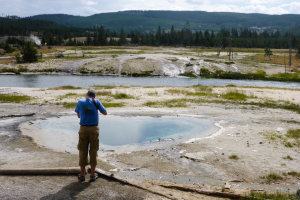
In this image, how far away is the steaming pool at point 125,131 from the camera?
11977 millimetres

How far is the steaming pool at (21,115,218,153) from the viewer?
39.3 ft

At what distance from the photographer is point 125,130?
1470cm

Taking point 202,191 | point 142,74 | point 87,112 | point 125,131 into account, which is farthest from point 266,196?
point 142,74

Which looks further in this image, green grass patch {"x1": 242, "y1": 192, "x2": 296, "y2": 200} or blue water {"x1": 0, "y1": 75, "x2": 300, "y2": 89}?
blue water {"x1": 0, "y1": 75, "x2": 300, "y2": 89}

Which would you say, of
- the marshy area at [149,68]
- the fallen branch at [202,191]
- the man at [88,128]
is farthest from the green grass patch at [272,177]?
the marshy area at [149,68]

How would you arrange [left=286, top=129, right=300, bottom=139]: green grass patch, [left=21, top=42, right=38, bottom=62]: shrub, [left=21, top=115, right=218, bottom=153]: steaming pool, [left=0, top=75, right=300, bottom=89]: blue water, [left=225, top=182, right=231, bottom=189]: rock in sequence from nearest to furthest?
[left=225, top=182, right=231, bottom=189]: rock
[left=21, top=115, right=218, bottom=153]: steaming pool
[left=286, top=129, right=300, bottom=139]: green grass patch
[left=0, top=75, right=300, bottom=89]: blue water
[left=21, top=42, right=38, bottom=62]: shrub

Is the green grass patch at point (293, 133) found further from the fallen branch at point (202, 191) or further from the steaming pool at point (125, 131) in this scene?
the fallen branch at point (202, 191)

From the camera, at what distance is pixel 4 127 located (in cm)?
1441

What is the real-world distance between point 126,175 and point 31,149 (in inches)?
192

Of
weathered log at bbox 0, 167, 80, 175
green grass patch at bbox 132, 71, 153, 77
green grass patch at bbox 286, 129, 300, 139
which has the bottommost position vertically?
green grass patch at bbox 286, 129, 300, 139

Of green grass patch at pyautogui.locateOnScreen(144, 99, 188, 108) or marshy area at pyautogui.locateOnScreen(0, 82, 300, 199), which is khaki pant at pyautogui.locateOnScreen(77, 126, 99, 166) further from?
green grass patch at pyautogui.locateOnScreen(144, 99, 188, 108)

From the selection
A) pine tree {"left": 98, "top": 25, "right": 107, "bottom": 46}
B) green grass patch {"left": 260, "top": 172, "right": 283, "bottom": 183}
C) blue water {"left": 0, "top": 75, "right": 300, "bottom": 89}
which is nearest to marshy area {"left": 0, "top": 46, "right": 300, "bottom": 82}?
blue water {"left": 0, "top": 75, "right": 300, "bottom": 89}

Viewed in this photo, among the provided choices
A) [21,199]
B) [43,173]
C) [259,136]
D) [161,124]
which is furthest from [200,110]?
[21,199]

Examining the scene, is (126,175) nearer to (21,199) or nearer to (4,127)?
(21,199)
